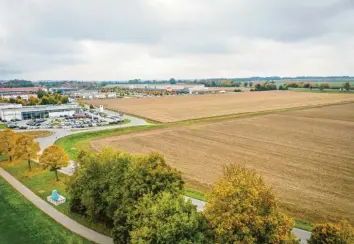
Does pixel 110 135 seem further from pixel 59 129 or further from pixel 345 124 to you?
pixel 345 124

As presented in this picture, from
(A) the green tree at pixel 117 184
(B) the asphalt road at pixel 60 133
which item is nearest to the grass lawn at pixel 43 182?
(A) the green tree at pixel 117 184

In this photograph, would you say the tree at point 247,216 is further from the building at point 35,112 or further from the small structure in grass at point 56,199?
the building at point 35,112

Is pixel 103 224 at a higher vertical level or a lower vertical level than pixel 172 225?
lower

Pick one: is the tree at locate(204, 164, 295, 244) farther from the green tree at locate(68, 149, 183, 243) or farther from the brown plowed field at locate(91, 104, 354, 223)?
the brown plowed field at locate(91, 104, 354, 223)

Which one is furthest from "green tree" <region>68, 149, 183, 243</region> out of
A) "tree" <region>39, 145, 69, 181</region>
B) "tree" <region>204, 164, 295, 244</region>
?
"tree" <region>39, 145, 69, 181</region>

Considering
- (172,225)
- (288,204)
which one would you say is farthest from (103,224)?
(288,204)
